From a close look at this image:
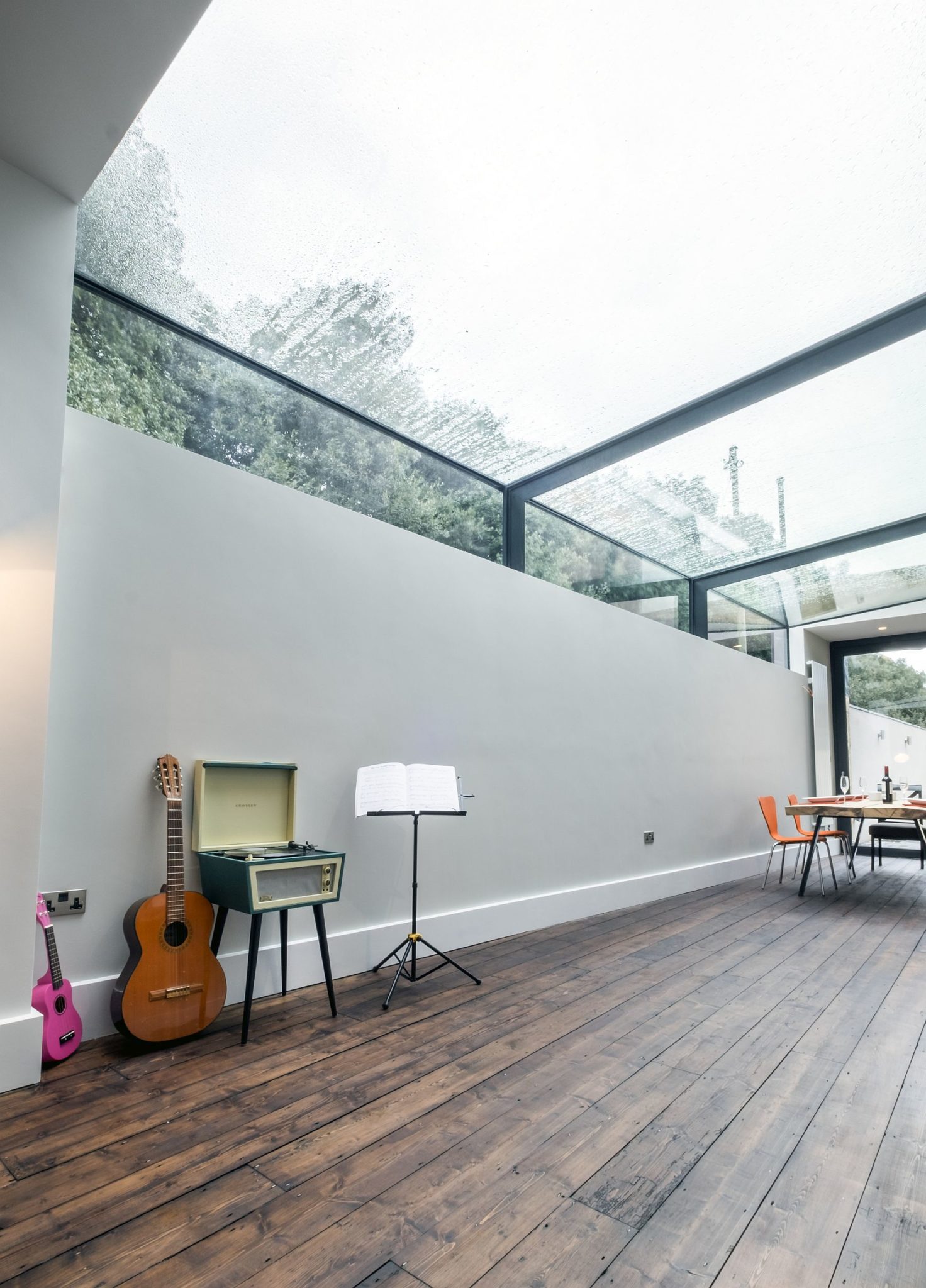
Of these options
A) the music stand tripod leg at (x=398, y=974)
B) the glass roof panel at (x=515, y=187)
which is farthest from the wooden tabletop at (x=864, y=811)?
the music stand tripod leg at (x=398, y=974)

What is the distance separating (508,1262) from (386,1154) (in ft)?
1.80

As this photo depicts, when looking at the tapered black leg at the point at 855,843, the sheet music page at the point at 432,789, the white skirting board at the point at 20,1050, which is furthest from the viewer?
the tapered black leg at the point at 855,843

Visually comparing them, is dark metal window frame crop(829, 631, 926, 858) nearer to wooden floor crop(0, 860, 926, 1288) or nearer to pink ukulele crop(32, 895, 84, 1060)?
wooden floor crop(0, 860, 926, 1288)

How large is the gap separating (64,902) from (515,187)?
138 inches

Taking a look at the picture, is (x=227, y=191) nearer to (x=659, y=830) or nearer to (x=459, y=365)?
(x=459, y=365)

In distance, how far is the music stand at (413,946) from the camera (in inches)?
136

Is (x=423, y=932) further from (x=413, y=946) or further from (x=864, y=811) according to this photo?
(x=864, y=811)

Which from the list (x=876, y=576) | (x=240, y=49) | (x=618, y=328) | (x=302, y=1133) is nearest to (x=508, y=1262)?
(x=302, y=1133)

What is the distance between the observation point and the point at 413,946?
12.2ft

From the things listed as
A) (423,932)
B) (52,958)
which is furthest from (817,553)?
(52,958)

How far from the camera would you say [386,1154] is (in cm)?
207

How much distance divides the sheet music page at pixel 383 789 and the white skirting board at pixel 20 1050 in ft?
4.96

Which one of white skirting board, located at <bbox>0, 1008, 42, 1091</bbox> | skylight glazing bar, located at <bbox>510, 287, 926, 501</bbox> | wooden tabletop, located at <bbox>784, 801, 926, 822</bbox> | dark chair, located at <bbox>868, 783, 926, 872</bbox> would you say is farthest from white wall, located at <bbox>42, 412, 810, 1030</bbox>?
dark chair, located at <bbox>868, 783, 926, 872</bbox>

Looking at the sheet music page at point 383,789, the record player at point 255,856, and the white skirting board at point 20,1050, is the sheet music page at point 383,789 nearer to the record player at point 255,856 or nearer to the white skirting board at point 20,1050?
the record player at point 255,856
